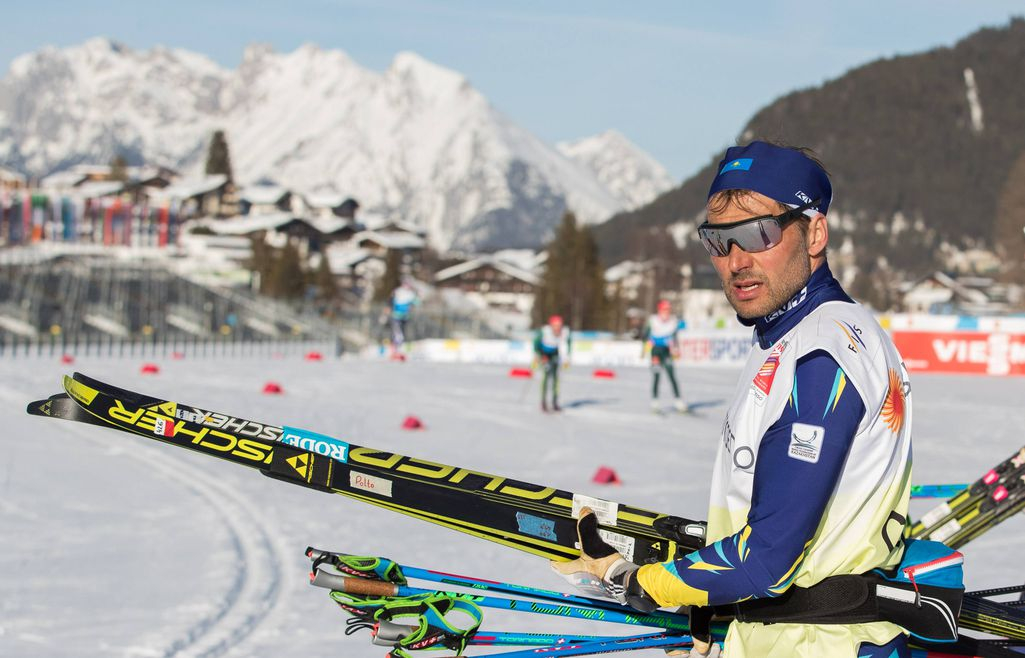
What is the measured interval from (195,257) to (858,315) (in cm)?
10555

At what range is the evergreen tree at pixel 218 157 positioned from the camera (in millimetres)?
144125

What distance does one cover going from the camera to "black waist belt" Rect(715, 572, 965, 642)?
2.53 metres

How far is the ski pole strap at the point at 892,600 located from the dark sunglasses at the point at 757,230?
88cm

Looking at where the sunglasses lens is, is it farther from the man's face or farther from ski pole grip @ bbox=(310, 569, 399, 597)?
ski pole grip @ bbox=(310, 569, 399, 597)

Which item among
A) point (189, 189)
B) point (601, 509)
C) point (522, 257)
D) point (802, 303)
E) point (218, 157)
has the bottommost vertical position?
point (601, 509)

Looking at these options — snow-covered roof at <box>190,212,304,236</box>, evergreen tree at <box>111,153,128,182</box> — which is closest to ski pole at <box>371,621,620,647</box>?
snow-covered roof at <box>190,212,304,236</box>

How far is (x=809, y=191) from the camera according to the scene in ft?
8.60

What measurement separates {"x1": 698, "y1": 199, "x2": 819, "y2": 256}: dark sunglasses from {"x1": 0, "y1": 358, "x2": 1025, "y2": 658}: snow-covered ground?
412cm

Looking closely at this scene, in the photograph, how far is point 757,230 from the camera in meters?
2.62

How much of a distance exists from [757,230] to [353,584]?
5.61 feet

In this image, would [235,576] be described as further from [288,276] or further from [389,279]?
[389,279]

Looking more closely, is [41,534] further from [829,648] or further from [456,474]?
[829,648]

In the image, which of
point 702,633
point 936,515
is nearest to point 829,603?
point 702,633

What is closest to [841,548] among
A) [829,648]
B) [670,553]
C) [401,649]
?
[829,648]
